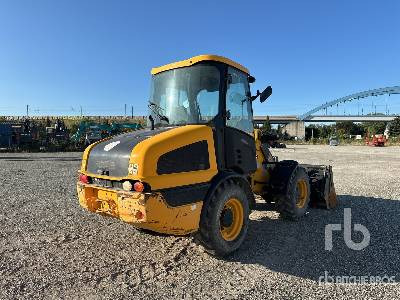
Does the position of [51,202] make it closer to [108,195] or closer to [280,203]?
[108,195]

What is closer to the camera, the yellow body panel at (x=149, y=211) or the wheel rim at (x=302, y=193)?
the yellow body panel at (x=149, y=211)

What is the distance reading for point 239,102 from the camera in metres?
5.99

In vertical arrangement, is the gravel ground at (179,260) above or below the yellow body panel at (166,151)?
below

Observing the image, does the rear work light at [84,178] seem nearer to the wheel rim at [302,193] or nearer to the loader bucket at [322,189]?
the wheel rim at [302,193]

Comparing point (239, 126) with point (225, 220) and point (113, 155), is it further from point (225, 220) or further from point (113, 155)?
point (113, 155)

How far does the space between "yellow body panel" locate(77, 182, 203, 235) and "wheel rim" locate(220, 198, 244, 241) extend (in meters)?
0.58

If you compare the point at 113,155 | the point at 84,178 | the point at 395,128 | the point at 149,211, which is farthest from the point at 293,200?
the point at 395,128

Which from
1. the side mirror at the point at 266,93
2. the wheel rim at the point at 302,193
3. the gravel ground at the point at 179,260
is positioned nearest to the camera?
the gravel ground at the point at 179,260

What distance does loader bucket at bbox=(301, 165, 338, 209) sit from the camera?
7910 millimetres

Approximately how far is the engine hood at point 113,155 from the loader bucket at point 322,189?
14.2 ft

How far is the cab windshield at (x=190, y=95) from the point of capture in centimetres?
544

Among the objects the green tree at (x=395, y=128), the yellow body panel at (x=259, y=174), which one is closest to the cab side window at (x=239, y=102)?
the yellow body panel at (x=259, y=174)

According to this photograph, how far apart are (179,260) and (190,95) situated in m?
2.31

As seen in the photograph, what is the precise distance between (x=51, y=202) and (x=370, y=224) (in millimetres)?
6792
